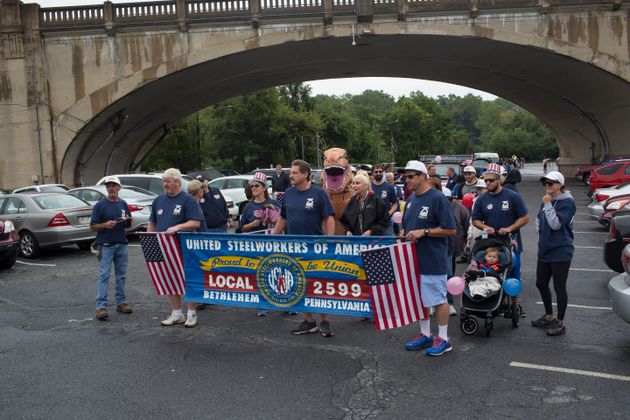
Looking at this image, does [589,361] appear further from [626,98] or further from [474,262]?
[626,98]

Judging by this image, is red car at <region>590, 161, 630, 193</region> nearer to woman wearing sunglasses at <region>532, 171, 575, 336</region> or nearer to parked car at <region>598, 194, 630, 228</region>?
parked car at <region>598, 194, 630, 228</region>

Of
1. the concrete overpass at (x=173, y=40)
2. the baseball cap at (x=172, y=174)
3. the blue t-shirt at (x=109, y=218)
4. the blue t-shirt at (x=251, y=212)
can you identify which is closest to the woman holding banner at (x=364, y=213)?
the blue t-shirt at (x=251, y=212)

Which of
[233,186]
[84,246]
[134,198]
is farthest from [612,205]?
[84,246]

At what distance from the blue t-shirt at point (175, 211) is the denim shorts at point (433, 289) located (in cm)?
298

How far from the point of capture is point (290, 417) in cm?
448

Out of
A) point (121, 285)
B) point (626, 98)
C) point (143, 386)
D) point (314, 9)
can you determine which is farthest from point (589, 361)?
point (626, 98)

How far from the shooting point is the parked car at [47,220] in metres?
13.1

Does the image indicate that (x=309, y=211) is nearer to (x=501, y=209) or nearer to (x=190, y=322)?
(x=190, y=322)

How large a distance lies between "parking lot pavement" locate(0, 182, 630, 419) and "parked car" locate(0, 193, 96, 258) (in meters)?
5.31

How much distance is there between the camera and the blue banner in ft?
20.0

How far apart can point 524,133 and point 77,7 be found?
4440 inches

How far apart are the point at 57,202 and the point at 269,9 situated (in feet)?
55.3

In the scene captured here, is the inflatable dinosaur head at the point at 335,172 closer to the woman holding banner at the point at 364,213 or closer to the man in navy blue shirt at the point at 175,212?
the woman holding banner at the point at 364,213

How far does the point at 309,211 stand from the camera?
650 centimetres
